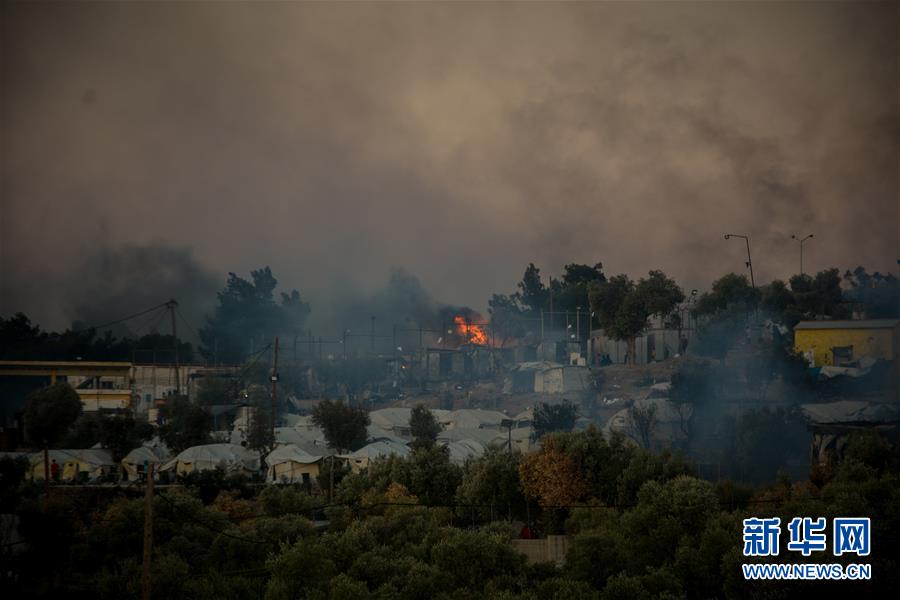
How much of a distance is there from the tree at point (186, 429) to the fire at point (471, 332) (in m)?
53.4

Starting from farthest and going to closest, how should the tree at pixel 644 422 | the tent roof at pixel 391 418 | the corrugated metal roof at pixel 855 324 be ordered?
the tent roof at pixel 391 418 → the corrugated metal roof at pixel 855 324 → the tree at pixel 644 422

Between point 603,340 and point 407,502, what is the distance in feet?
188

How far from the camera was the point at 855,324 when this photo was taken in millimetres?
69188

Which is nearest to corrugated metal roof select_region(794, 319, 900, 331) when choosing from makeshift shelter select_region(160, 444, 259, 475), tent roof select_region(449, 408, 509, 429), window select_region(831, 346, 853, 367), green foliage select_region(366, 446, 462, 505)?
window select_region(831, 346, 853, 367)

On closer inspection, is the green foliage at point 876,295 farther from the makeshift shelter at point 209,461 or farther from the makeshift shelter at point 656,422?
the makeshift shelter at point 209,461

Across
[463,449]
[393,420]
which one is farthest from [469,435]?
[393,420]

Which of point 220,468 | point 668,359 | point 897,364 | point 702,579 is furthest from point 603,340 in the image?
point 702,579

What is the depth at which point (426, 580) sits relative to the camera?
2803cm

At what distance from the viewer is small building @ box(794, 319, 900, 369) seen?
215 feet

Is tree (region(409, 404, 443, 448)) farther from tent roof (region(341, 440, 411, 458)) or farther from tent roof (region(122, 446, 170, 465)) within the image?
tent roof (region(122, 446, 170, 465))

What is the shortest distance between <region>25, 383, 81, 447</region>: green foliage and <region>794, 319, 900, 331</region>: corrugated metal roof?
192ft

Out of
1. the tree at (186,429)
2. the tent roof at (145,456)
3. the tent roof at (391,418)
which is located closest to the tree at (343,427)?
the tent roof at (391,418)

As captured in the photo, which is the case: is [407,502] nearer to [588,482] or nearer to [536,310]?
[588,482]

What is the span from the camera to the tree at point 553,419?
197 feet
